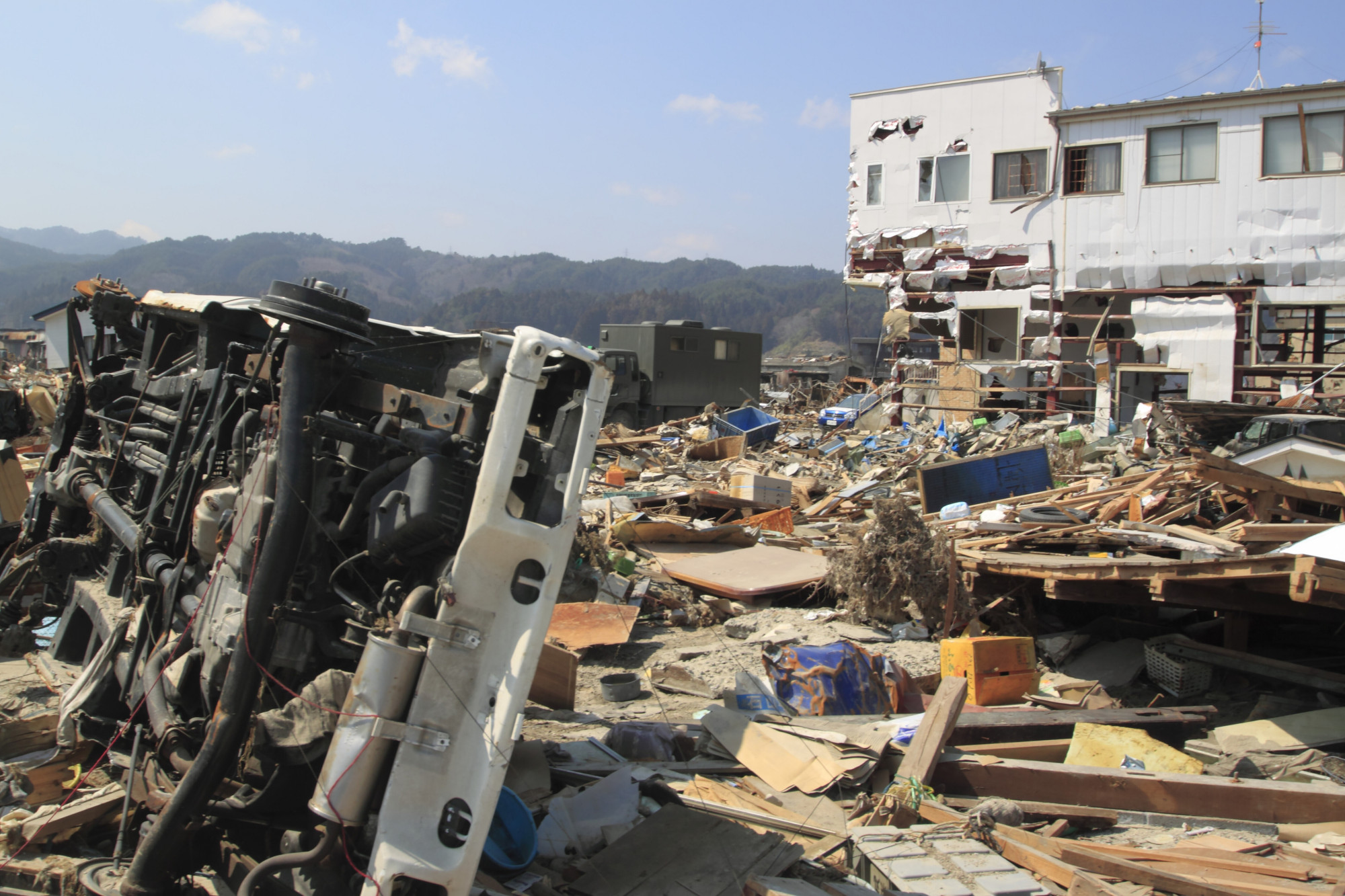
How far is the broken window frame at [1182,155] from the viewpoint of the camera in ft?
66.2

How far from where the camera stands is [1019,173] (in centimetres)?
2238

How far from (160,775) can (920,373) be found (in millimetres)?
22949

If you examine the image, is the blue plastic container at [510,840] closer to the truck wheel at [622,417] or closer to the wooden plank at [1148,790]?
the wooden plank at [1148,790]

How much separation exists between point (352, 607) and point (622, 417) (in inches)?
891

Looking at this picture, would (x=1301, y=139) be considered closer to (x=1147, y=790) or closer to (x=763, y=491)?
(x=763, y=491)

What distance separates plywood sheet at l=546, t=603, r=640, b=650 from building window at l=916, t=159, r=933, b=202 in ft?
60.0

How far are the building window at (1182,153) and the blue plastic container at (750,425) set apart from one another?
10.3 meters

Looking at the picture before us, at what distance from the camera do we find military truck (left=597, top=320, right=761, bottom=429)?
26.1 m

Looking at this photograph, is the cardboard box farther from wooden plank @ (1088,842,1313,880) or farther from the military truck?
the military truck

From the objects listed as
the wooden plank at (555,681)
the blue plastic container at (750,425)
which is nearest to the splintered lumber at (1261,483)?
the wooden plank at (555,681)

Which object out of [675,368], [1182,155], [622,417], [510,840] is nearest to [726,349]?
[675,368]

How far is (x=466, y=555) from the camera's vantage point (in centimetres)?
295

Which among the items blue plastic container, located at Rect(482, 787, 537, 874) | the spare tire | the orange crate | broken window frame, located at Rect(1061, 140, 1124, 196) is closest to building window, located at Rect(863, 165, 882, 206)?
broken window frame, located at Rect(1061, 140, 1124, 196)

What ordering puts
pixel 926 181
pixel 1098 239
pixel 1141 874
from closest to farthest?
pixel 1141 874, pixel 1098 239, pixel 926 181
